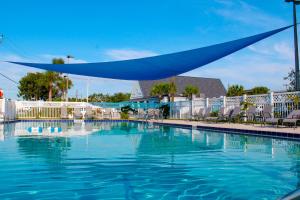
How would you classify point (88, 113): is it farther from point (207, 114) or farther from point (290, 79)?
point (290, 79)

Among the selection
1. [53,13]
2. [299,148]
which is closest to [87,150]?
[299,148]

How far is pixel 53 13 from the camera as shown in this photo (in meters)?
15.5

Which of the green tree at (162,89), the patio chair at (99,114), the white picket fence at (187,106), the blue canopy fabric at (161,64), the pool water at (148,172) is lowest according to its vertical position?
the pool water at (148,172)

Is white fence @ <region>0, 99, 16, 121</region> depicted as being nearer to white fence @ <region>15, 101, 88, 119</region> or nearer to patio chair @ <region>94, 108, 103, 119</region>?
white fence @ <region>15, 101, 88, 119</region>

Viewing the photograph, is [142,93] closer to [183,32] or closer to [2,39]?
[2,39]

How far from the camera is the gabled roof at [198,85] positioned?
35656 mm

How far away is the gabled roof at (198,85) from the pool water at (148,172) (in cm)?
2729

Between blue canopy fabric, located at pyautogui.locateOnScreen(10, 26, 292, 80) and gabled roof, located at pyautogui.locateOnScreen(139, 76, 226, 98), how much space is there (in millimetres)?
26860

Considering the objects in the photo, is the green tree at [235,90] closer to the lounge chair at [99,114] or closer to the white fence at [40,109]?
the lounge chair at [99,114]

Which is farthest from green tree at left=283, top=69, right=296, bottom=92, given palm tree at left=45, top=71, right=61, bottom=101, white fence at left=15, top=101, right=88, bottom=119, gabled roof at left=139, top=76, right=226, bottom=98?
palm tree at left=45, top=71, right=61, bottom=101

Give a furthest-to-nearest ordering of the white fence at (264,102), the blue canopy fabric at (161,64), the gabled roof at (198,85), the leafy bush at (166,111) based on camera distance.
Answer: the gabled roof at (198,85) → the leafy bush at (166,111) → the white fence at (264,102) → the blue canopy fabric at (161,64)

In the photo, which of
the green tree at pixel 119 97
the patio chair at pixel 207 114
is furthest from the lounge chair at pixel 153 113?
the green tree at pixel 119 97

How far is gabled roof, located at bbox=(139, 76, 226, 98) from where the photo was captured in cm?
3566

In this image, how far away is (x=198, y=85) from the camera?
38156mm
